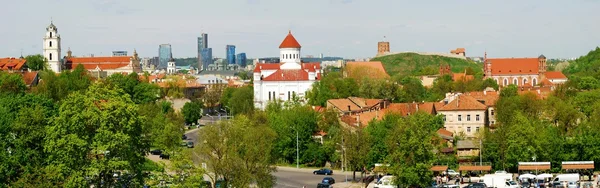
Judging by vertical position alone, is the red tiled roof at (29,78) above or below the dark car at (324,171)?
above

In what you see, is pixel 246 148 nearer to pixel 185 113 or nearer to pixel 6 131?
pixel 6 131

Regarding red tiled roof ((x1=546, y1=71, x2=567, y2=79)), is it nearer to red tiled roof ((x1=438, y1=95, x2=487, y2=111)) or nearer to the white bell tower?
red tiled roof ((x1=438, y1=95, x2=487, y2=111))

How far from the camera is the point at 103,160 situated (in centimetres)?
4269

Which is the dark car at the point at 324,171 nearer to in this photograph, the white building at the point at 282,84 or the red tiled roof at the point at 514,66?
the white building at the point at 282,84

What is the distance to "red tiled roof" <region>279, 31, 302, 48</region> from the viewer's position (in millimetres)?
116250

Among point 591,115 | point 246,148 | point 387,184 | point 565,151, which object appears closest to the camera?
point 246,148

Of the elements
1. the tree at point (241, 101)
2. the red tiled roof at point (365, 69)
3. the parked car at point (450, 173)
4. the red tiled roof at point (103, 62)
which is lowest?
the parked car at point (450, 173)

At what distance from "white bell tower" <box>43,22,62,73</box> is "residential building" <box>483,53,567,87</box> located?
222ft

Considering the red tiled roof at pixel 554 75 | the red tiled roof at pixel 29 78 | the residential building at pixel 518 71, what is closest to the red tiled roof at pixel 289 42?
the red tiled roof at pixel 29 78

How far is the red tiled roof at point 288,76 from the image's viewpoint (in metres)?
109

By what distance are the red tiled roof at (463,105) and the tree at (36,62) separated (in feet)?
243

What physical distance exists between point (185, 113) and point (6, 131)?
199ft

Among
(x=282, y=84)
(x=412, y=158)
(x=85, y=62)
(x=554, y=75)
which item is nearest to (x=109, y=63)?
(x=85, y=62)

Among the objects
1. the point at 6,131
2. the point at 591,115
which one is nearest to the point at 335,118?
the point at 591,115
